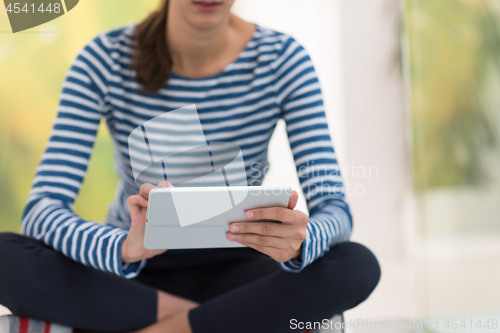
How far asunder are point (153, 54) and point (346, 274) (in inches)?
21.2

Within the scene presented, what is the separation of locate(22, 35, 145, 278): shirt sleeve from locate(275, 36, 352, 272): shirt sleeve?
28 centimetres

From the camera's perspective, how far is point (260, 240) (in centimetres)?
58

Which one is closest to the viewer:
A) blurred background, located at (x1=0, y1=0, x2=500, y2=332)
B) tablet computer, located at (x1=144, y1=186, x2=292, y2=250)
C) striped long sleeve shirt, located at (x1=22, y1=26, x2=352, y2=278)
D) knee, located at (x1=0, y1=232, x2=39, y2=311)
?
tablet computer, located at (x1=144, y1=186, x2=292, y2=250)

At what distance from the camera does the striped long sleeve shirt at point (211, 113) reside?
2.52 ft

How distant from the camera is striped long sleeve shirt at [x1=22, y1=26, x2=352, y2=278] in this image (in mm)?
769

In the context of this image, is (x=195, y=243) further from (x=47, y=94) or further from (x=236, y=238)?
(x=47, y=94)

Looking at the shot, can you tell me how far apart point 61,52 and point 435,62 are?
1223mm

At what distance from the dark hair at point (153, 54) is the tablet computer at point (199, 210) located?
1.19ft

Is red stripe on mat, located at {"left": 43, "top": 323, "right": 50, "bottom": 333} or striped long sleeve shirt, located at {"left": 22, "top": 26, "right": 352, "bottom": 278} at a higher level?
striped long sleeve shirt, located at {"left": 22, "top": 26, "right": 352, "bottom": 278}

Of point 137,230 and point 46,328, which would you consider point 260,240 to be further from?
point 46,328

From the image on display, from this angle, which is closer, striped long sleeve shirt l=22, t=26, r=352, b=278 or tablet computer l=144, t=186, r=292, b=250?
tablet computer l=144, t=186, r=292, b=250

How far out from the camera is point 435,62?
123 cm

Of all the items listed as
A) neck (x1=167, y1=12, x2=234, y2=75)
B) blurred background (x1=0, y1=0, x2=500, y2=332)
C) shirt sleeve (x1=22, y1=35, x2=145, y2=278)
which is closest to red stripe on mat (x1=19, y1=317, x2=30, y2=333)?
shirt sleeve (x1=22, y1=35, x2=145, y2=278)

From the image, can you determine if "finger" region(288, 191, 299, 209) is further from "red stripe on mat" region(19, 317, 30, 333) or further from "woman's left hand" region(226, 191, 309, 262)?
"red stripe on mat" region(19, 317, 30, 333)
